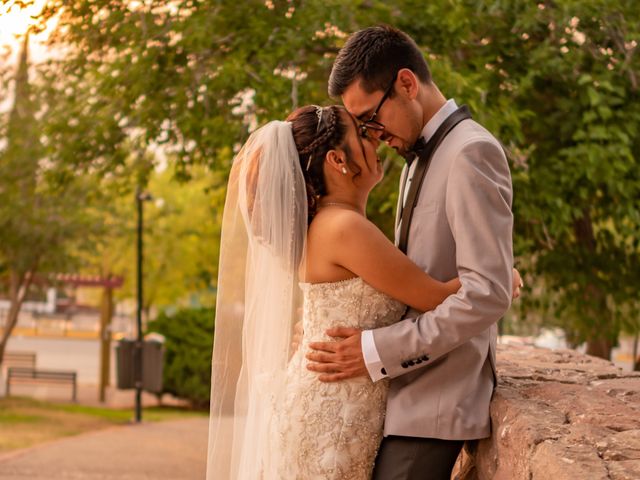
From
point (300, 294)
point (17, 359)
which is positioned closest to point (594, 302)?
point (300, 294)

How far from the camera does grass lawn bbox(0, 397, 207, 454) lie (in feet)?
60.9

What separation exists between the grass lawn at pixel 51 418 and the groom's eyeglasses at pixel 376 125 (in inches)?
570

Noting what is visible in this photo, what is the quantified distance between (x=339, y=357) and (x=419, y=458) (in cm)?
45

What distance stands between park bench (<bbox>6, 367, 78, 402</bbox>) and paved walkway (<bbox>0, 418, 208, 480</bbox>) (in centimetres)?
716

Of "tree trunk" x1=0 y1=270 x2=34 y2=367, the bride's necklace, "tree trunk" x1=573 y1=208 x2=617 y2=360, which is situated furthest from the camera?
"tree trunk" x1=0 y1=270 x2=34 y2=367

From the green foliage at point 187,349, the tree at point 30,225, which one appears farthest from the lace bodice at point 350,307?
the green foliage at point 187,349

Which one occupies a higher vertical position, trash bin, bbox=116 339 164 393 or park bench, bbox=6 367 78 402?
trash bin, bbox=116 339 164 393

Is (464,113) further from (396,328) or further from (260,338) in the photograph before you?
(260,338)

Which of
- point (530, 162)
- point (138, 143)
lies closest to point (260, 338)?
point (530, 162)

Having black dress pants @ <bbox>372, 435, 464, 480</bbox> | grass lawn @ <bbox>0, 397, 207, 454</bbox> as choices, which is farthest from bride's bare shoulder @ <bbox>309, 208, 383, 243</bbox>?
grass lawn @ <bbox>0, 397, 207, 454</bbox>

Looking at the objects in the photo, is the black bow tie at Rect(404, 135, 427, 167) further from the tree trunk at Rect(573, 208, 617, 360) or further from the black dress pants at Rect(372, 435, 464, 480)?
the tree trunk at Rect(573, 208, 617, 360)

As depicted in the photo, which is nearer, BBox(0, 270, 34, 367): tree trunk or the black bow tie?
the black bow tie

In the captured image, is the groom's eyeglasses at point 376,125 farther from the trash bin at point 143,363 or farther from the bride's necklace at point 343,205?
the trash bin at point 143,363

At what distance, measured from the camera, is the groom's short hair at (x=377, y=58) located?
3602 millimetres
